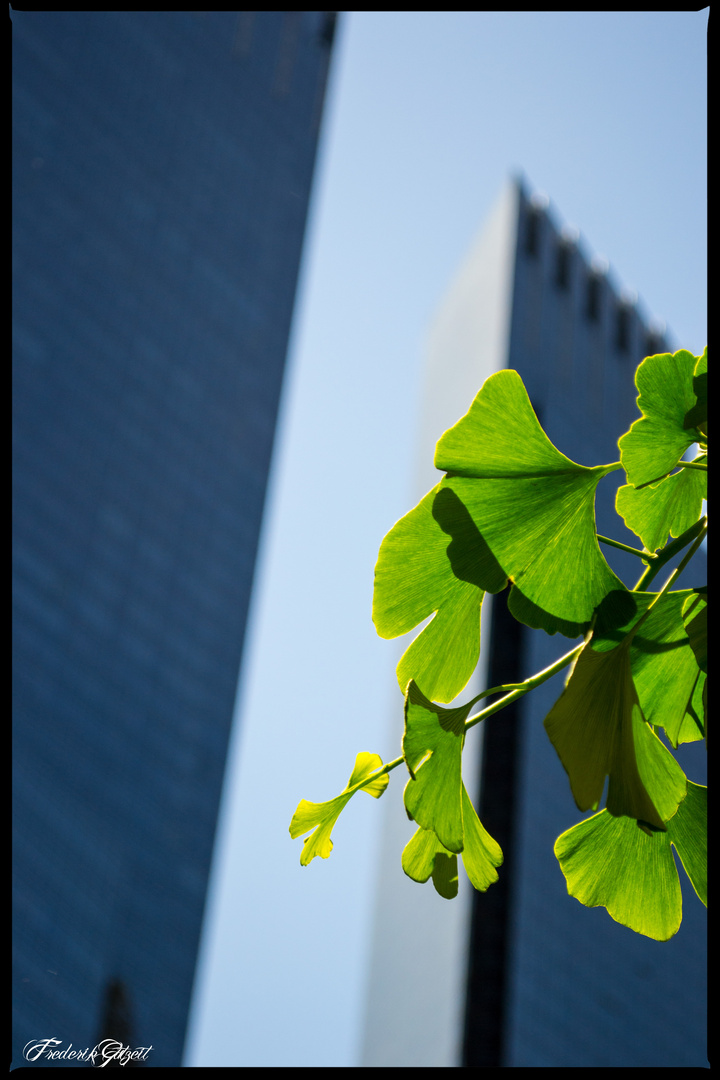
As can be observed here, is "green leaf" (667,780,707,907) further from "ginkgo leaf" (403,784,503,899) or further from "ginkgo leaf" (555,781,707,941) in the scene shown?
"ginkgo leaf" (403,784,503,899)

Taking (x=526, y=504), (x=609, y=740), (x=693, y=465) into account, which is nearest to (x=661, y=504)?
(x=693, y=465)

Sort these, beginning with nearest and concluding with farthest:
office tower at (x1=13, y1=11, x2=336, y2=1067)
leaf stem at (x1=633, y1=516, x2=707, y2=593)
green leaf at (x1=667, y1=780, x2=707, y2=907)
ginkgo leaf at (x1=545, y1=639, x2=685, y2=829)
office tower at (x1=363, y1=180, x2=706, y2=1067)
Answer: ginkgo leaf at (x1=545, y1=639, x2=685, y2=829)
leaf stem at (x1=633, y1=516, x2=707, y2=593)
green leaf at (x1=667, y1=780, x2=707, y2=907)
office tower at (x1=13, y1=11, x2=336, y2=1067)
office tower at (x1=363, y1=180, x2=706, y2=1067)

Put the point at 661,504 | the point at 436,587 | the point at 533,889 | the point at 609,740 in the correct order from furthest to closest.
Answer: the point at 533,889 → the point at 661,504 → the point at 436,587 → the point at 609,740

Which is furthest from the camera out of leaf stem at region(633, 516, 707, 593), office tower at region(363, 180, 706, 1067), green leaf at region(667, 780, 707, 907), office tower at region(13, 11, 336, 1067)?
office tower at region(363, 180, 706, 1067)

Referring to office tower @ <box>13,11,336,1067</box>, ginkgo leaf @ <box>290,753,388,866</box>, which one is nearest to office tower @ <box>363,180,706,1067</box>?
office tower @ <box>13,11,336,1067</box>

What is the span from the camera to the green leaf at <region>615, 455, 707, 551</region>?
1091mm

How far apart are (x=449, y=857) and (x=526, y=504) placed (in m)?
0.39

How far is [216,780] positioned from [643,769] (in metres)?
40.2

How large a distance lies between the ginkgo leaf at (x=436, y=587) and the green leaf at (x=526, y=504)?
14 millimetres

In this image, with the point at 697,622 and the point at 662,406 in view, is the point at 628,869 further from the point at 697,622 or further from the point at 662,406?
the point at 662,406

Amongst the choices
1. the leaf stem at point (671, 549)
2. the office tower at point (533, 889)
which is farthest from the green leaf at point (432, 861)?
the office tower at point (533, 889)

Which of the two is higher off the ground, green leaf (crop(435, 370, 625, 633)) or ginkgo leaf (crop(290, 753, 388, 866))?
green leaf (crop(435, 370, 625, 633))

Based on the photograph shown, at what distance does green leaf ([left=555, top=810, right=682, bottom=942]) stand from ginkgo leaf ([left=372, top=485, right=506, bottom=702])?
0.69 feet

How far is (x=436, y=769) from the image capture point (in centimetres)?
95
